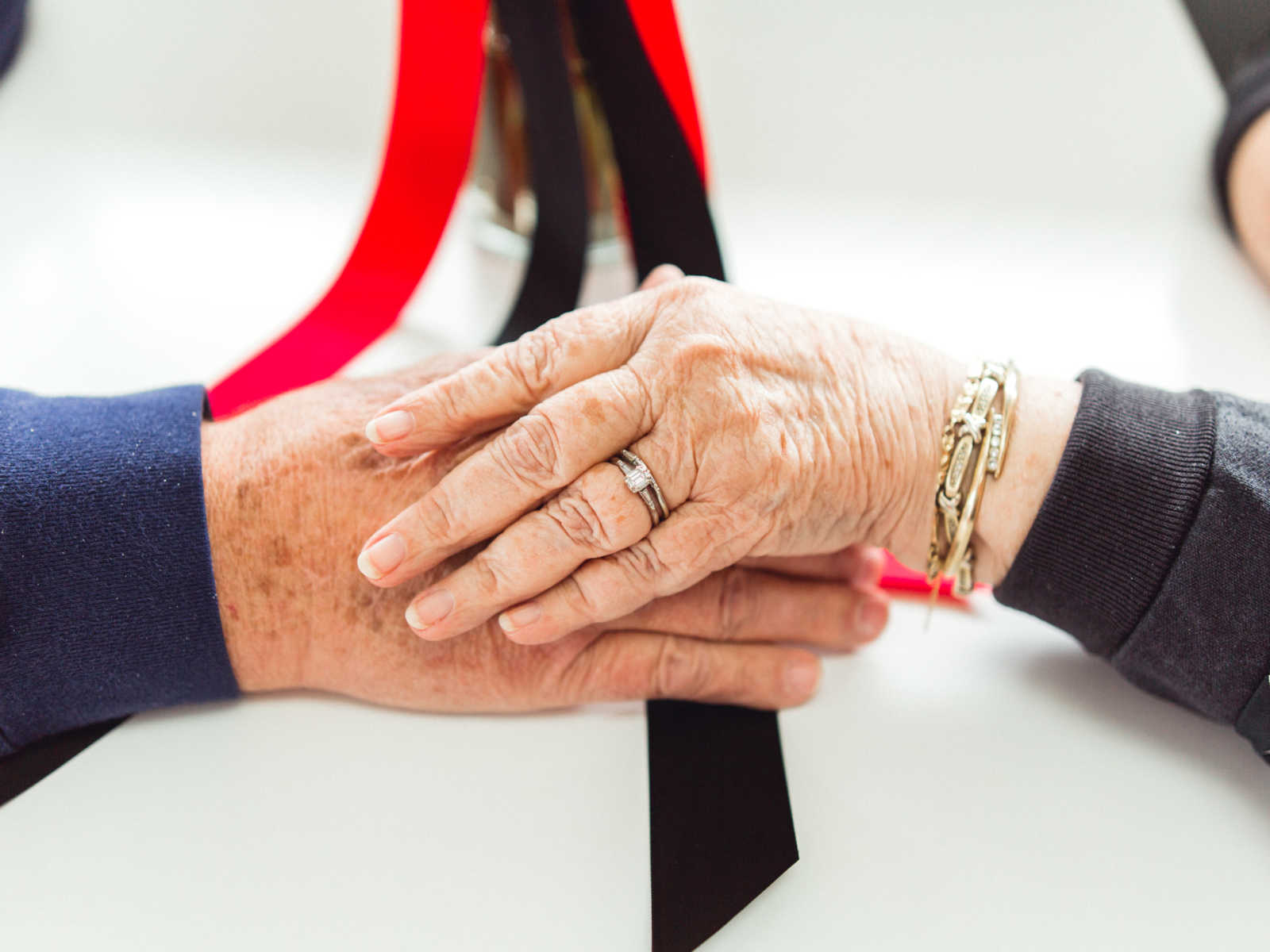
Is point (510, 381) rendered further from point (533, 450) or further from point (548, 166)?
point (548, 166)

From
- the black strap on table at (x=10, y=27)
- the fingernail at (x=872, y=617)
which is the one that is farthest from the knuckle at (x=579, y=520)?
the black strap on table at (x=10, y=27)

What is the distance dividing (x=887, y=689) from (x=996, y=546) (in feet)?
0.60

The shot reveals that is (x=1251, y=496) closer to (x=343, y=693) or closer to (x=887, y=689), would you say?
(x=887, y=689)

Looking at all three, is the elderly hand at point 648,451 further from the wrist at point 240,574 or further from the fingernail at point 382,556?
the wrist at point 240,574

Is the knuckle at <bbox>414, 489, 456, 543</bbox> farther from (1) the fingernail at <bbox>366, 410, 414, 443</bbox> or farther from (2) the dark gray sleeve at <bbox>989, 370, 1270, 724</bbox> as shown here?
(2) the dark gray sleeve at <bbox>989, 370, 1270, 724</bbox>

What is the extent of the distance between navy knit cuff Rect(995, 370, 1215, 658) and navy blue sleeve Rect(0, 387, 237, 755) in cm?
78

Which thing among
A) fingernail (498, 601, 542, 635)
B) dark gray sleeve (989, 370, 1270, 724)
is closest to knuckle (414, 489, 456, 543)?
fingernail (498, 601, 542, 635)

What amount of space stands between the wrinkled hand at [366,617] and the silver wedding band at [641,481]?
149 millimetres

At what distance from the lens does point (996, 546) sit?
991mm

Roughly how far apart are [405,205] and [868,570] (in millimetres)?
797

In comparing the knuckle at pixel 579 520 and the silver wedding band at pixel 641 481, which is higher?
the silver wedding band at pixel 641 481

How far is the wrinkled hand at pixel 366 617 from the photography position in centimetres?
96

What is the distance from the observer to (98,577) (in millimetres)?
907

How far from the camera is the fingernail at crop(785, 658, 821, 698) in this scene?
1020 millimetres
